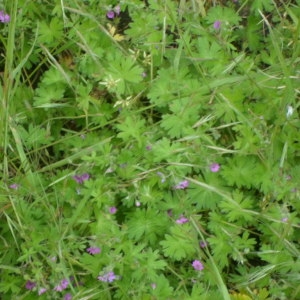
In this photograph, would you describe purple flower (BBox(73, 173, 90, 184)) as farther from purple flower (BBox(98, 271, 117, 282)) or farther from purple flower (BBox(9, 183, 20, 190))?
purple flower (BBox(98, 271, 117, 282))

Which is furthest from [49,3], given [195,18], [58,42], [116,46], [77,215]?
[77,215]

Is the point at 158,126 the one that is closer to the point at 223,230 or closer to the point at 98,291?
the point at 223,230

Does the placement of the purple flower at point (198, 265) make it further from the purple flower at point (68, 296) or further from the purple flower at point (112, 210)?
the purple flower at point (68, 296)

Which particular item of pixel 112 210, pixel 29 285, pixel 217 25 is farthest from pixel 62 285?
pixel 217 25

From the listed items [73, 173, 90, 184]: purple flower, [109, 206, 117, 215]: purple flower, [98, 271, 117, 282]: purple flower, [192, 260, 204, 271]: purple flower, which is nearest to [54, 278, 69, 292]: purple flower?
[98, 271, 117, 282]: purple flower

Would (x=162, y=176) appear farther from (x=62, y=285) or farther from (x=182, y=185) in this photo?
(x=62, y=285)

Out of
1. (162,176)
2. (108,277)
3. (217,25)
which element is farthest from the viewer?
(217,25)

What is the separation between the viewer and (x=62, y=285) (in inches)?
99.4

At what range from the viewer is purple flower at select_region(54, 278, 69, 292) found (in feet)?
8.20

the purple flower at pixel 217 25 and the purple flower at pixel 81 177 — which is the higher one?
the purple flower at pixel 217 25

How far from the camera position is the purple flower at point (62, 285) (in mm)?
2500

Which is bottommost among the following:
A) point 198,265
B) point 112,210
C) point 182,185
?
point 198,265

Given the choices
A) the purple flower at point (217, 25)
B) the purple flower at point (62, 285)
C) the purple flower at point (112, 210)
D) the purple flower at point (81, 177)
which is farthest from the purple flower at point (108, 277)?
the purple flower at point (217, 25)

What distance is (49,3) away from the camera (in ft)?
9.69
